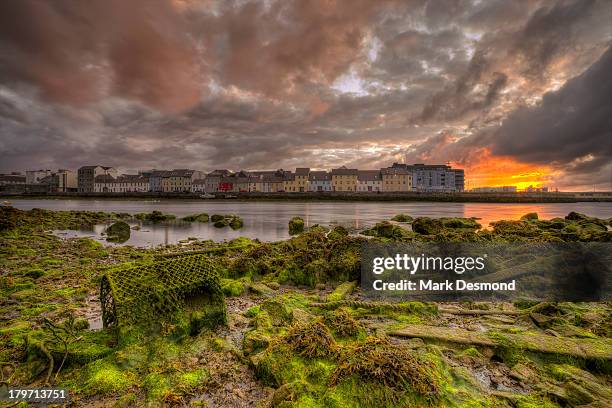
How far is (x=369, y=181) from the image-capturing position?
139 m

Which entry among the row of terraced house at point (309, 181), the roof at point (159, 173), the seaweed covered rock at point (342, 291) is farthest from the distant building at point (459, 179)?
the seaweed covered rock at point (342, 291)

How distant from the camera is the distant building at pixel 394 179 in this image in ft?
452

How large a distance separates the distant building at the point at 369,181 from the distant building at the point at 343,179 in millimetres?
3383

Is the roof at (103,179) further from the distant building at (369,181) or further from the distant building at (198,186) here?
the distant building at (369,181)

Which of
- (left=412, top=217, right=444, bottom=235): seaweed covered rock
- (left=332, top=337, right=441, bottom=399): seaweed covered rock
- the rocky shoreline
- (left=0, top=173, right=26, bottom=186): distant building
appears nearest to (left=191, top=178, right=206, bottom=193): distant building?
(left=0, top=173, right=26, bottom=186): distant building

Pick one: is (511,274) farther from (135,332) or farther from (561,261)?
(135,332)

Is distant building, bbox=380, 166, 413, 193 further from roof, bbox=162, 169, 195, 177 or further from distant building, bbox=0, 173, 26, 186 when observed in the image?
distant building, bbox=0, 173, 26, 186

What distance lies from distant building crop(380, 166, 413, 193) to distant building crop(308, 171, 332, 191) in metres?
25.2

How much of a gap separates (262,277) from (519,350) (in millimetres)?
6586

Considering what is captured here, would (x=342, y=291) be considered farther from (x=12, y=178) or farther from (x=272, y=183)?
(x=12, y=178)

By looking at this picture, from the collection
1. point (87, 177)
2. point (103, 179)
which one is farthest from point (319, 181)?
point (87, 177)

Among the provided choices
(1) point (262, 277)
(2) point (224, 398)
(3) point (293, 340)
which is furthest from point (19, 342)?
(1) point (262, 277)

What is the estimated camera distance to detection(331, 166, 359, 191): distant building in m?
136

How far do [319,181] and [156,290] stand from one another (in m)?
134
